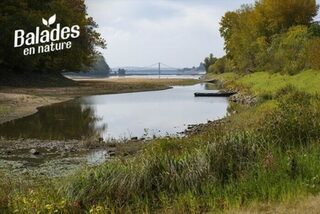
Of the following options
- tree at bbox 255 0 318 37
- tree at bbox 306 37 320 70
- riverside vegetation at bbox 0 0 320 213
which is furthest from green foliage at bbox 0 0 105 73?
riverside vegetation at bbox 0 0 320 213

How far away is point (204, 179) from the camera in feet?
32.4

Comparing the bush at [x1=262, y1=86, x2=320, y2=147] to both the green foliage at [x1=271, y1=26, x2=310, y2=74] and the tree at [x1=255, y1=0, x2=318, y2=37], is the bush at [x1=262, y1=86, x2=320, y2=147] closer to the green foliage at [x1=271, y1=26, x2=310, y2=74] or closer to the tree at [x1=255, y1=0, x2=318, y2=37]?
the green foliage at [x1=271, y1=26, x2=310, y2=74]

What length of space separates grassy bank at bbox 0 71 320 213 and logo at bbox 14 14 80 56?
52.2 meters

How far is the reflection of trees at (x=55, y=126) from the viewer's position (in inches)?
961

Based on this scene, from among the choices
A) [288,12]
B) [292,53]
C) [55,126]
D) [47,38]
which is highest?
[288,12]

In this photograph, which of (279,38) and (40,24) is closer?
(279,38)

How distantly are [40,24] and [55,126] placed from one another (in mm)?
36836

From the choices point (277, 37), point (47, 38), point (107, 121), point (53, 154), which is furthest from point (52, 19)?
point (53, 154)

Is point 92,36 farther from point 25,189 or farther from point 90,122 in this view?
point 25,189

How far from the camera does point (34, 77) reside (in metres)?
66.8

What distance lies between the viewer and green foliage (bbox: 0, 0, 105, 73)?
2333 inches

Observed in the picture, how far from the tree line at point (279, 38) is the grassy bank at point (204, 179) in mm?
26251

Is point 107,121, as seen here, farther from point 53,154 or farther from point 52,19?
point 52,19

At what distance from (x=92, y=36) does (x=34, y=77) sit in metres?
18.3
